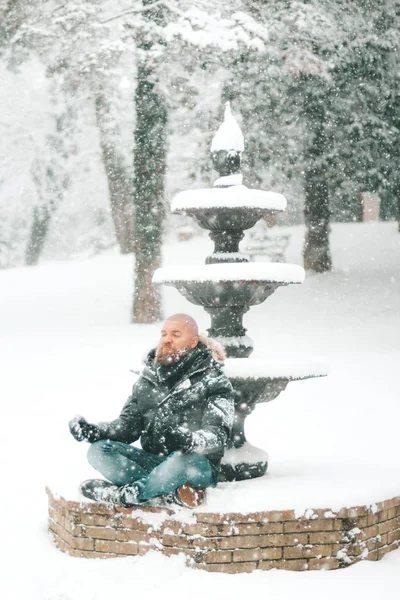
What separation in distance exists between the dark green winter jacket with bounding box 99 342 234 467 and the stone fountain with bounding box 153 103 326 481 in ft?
1.55

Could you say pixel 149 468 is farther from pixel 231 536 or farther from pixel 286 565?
pixel 286 565

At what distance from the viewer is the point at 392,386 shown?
11930 mm

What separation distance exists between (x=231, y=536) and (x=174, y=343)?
120 cm

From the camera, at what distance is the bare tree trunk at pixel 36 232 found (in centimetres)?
3144

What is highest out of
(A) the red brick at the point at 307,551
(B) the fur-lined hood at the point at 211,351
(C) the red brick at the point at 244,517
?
(B) the fur-lined hood at the point at 211,351

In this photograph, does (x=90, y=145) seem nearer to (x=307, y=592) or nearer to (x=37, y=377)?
(x=37, y=377)

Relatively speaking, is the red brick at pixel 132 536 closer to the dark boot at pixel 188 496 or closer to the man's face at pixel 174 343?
the dark boot at pixel 188 496

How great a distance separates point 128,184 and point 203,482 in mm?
21012

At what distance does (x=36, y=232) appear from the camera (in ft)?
105

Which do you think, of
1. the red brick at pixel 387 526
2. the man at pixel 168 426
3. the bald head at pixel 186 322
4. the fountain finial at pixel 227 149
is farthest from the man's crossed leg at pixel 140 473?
the fountain finial at pixel 227 149

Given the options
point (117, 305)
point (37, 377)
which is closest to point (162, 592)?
point (37, 377)

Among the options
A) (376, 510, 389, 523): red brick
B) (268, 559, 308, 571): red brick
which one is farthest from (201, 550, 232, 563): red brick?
(376, 510, 389, 523): red brick

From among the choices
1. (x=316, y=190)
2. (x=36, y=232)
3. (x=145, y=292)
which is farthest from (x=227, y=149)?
(x=36, y=232)

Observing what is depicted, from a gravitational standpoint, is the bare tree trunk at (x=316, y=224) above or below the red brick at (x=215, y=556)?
above
